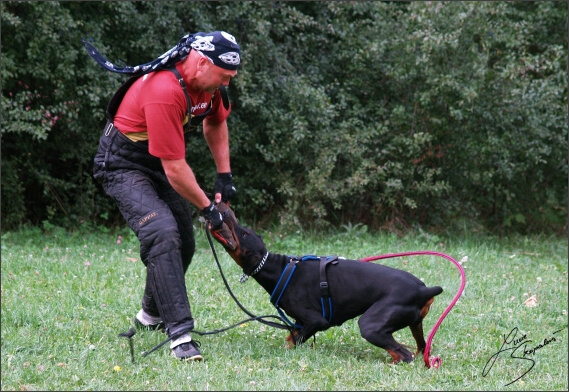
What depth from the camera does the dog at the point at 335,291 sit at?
4.33 metres

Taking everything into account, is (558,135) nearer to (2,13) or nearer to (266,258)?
(266,258)

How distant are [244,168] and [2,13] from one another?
13.2 feet

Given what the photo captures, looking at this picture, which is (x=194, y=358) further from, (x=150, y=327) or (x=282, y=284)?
(x=150, y=327)

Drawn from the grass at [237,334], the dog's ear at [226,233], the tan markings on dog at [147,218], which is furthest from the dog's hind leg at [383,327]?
the tan markings on dog at [147,218]

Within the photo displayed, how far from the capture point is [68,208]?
10.3 meters

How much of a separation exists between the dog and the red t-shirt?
63 cm

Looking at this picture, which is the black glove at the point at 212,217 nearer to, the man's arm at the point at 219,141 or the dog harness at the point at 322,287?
the dog harness at the point at 322,287

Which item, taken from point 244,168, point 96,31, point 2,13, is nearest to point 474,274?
point 244,168

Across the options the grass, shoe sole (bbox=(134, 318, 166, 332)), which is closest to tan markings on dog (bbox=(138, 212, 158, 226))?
the grass

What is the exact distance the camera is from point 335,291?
452cm

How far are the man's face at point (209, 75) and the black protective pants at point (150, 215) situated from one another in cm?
55

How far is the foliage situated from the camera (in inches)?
360

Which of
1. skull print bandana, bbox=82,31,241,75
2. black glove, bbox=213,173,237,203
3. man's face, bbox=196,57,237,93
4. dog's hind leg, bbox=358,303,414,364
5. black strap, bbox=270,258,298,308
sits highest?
skull print bandana, bbox=82,31,241,75

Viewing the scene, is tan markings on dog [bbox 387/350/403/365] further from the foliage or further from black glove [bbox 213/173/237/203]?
the foliage
